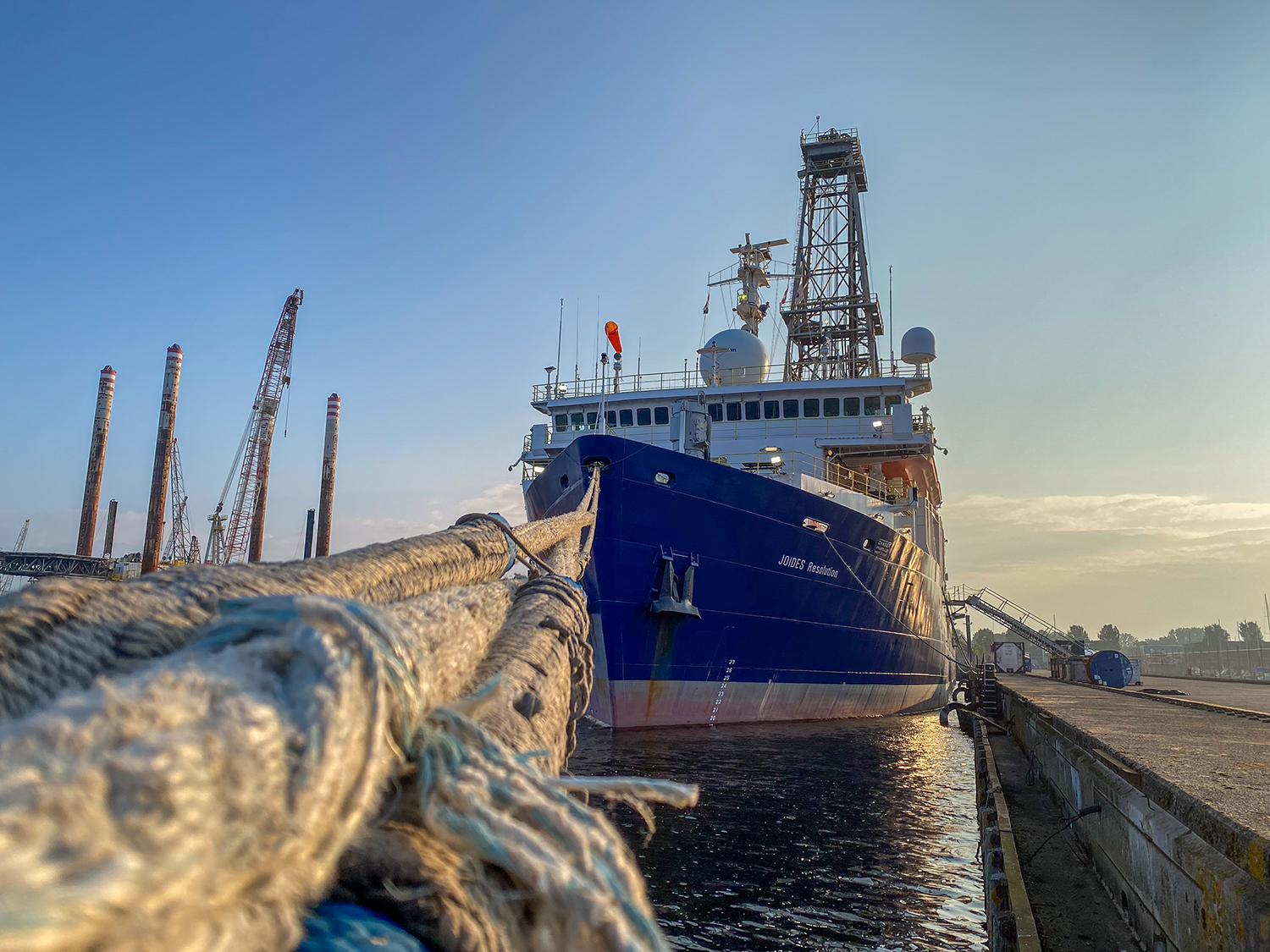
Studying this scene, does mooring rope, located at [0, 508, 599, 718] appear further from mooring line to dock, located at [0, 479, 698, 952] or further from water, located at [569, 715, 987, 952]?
water, located at [569, 715, 987, 952]

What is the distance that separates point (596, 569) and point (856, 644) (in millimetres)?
6816

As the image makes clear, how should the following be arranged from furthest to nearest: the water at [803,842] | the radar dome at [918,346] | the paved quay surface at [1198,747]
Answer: the radar dome at [918,346] < the water at [803,842] < the paved quay surface at [1198,747]

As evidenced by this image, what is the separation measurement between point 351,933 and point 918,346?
21914 millimetres

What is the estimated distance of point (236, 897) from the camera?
26.0 inches

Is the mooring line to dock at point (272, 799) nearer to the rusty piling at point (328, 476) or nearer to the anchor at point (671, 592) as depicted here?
the anchor at point (671, 592)

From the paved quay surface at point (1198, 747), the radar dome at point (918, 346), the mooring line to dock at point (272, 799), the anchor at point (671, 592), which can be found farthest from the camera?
the radar dome at point (918, 346)

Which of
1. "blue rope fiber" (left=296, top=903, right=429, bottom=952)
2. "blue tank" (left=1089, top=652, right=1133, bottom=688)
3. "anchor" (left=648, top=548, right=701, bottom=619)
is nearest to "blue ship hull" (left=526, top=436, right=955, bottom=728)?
"anchor" (left=648, top=548, right=701, bottom=619)

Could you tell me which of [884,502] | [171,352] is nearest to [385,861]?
[884,502]

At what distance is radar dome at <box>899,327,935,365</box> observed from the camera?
20672 mm

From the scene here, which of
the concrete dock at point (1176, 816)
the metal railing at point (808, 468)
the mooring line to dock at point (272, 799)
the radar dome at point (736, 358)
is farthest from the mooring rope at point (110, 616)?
the radar dome at point (736, 358)

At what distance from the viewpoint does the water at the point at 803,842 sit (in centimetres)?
573

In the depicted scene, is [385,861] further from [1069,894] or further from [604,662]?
[604,662]

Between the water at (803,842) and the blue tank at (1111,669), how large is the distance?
24.6 feet

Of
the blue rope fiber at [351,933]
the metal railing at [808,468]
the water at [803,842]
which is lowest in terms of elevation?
the water at [803,842]
